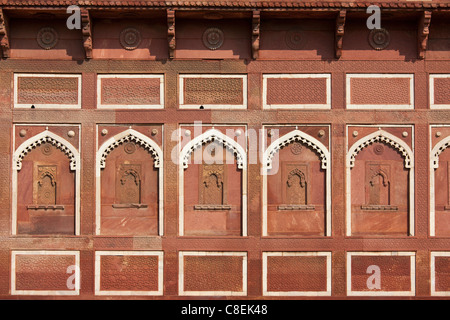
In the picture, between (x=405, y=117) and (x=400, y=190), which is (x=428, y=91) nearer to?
(x=405, y=117)

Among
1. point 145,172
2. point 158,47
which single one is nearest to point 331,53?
point 158,47

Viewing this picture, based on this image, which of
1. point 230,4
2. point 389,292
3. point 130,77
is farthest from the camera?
point 130,77

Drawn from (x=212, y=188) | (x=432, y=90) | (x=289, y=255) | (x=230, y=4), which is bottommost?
(x=289, y=255)

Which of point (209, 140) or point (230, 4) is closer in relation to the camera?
point (230, 4)

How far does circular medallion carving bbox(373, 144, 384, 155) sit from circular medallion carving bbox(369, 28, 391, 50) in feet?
4.39

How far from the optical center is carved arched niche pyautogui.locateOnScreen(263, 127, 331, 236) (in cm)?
679

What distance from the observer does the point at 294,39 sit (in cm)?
688

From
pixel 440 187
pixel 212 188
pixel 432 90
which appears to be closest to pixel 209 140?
pixel 212 188

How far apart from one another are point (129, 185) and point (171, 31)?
214cm

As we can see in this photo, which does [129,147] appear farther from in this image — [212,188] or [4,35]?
[4,35]

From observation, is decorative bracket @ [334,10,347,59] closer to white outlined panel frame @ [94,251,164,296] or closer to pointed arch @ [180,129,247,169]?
pointed arch @ [180,129,247,169]

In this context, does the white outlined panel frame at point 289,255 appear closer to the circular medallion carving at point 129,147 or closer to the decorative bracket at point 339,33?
the circular medallion carving at point 129,147

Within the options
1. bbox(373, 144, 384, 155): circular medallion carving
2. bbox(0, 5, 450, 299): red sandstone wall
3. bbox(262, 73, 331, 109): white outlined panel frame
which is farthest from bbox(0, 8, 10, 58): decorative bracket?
bbox(373, 144, 384, 155): circular medallion carving

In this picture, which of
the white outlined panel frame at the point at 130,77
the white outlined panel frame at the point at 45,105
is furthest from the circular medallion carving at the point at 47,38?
the white outlined panel frame at the point at 130,77
